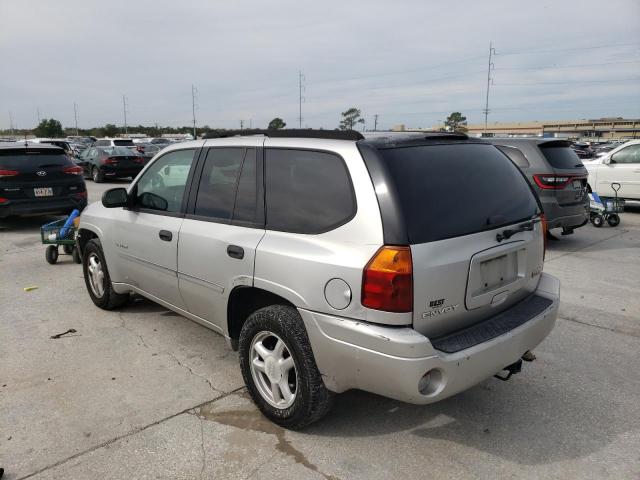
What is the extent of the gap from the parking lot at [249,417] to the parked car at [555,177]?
3.44m

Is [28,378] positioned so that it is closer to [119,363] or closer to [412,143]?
[119,363]

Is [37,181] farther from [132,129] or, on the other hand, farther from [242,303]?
[132,129]

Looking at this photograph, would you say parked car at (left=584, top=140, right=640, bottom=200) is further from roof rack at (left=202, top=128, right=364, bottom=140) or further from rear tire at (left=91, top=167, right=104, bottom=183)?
rear tire at (left=91, top=167, right=104, bottom=183)

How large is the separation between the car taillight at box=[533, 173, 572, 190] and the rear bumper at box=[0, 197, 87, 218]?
28.5 feet

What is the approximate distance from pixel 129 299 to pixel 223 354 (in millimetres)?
1600

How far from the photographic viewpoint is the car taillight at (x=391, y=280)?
244 centimetres

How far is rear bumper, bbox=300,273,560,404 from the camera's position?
7.98ft

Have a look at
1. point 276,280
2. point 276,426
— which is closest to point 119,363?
point 276,426

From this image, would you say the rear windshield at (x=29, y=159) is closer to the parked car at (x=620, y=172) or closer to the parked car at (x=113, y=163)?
the parked car at (x=113, y=163)

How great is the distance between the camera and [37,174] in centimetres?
964

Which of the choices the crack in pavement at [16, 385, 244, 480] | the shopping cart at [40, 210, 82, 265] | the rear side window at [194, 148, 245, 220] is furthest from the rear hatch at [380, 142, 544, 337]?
the shopping cart at [40, 210, 82, 265]

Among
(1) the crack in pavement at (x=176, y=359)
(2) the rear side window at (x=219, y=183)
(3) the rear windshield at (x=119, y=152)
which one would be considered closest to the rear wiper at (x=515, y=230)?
(2) the rear side window at (x=219, y=183)

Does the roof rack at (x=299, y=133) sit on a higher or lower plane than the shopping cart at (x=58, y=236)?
higher

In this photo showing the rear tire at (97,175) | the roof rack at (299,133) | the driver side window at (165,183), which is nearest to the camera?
the roof rack at (299,133)
